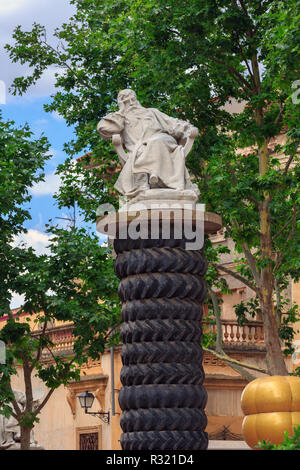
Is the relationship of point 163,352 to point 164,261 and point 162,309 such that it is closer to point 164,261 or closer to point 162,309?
point 162,309

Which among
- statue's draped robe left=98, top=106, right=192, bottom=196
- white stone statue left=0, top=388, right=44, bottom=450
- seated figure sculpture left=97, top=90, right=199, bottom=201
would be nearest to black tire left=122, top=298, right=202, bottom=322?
seated figure sculpture left=97, top=90, right=199, bottom=201

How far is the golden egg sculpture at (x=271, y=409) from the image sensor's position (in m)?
13.1

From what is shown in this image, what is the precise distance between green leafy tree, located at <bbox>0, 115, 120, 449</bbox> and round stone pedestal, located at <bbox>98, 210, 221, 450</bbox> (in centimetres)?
850

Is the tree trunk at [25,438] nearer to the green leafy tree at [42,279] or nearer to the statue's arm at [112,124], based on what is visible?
the green leafy tree at [42,279]

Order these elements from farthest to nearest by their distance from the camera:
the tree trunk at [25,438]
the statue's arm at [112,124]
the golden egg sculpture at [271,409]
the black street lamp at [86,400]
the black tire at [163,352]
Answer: the black street lamp at [86,400] < the tree trunk at [25,438] < the golden egg sculpture at [271,409] < the statue's arm at [112,124] < the black tire at [163,352]

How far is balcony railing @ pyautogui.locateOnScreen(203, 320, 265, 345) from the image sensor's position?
27.2m

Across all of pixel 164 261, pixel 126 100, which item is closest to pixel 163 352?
pixel 164 261

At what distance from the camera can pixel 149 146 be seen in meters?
11.5

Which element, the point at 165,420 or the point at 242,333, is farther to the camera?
the point at 242,333

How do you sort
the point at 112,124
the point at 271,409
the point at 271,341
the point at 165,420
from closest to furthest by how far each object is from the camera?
1. the point at 165,420
2. the point at 112,124
3. the point at 271,409
4. the point at 271,341

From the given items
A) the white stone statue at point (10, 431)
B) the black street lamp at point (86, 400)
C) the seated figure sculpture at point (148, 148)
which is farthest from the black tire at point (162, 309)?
the black street lamp at point (86, 400)

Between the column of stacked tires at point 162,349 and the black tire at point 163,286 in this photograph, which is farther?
the black tire at point 163,286

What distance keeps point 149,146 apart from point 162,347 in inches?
91.7

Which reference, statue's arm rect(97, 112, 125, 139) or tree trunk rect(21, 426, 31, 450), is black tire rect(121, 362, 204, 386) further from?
tree trunk rect(21, 426, 31, 450)
